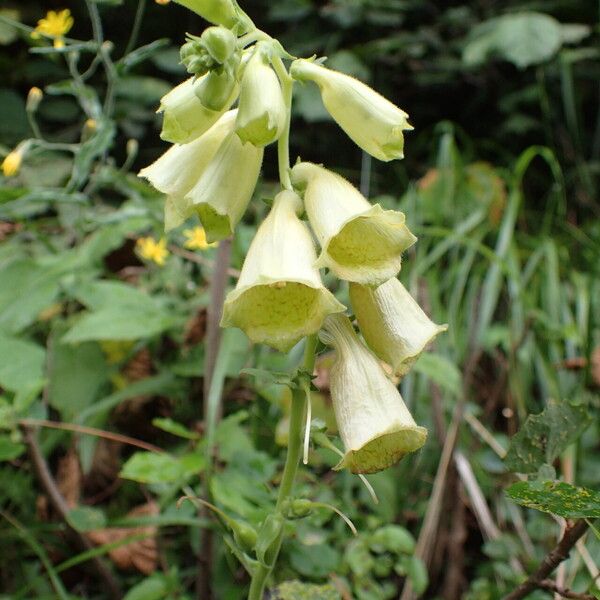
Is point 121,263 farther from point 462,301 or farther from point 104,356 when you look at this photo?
point 462,301

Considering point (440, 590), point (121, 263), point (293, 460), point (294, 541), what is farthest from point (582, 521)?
point (121, 263)

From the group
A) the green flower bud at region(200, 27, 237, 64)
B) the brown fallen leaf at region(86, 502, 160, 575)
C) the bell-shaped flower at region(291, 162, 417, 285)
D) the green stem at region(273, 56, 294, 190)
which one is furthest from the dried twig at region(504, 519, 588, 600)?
the brown fallen leaf at region(86, 502, 160, 575)

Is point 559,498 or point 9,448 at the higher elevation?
point 559,498

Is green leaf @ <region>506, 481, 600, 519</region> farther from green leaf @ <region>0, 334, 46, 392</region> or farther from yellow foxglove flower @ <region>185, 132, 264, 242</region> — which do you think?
green leaf @ <region>0, 334, 46, 392</region>

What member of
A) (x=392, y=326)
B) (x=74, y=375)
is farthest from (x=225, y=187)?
(x=74, y=375)

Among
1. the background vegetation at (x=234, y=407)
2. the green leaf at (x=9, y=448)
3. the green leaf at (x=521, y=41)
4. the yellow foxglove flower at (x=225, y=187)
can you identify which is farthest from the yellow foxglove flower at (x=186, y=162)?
the green leaf at (x=521, y=41)

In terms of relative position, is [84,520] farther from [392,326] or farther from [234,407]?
[392,326]
